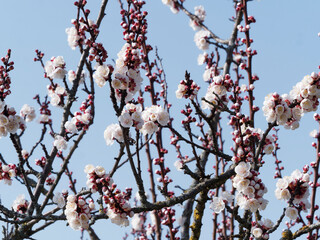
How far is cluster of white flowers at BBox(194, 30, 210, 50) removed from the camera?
6.00 m

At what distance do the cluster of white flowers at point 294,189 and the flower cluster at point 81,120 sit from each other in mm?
1959

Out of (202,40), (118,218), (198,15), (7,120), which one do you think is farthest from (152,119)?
(198,15)

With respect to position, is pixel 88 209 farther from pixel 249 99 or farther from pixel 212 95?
pixel 249 99

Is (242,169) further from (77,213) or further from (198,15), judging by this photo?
(198,15)

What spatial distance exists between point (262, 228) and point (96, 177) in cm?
148

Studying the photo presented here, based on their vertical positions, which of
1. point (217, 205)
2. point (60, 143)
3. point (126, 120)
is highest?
point (60, 143)

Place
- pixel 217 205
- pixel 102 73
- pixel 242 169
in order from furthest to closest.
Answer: pixel 217 205 → pixel 242 169 → pixel 102 73

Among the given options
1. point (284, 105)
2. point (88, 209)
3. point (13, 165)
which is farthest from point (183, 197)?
point (13, 165)

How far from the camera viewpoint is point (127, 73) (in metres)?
2.80

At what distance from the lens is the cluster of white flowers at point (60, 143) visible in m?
4.35

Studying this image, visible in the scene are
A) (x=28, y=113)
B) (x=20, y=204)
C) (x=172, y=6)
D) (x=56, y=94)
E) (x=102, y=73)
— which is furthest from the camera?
(x=172, y=6)

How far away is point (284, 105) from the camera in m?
3.02

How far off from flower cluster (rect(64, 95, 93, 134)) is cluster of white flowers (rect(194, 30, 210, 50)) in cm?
231

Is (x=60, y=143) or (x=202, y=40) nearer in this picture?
(x=60, y=143)
